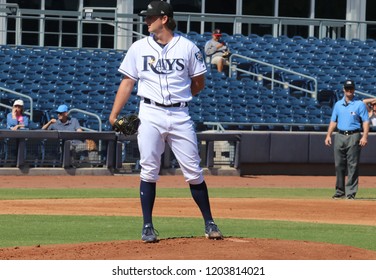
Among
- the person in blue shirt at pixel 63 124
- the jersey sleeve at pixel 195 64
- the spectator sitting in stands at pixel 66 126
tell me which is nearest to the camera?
the jersey sleeve at pixel 195 64

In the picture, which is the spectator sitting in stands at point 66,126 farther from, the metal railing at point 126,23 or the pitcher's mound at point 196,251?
the pitcher's mound at point 196,251

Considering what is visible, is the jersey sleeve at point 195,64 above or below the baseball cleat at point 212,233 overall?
above

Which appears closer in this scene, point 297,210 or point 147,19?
point 147,19

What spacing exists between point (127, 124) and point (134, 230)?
302 centimetres

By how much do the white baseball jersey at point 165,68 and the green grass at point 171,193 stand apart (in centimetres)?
818

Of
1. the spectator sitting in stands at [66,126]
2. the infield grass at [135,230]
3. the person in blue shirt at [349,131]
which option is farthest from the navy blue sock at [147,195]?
the spectator sitting in stands at [66,126]

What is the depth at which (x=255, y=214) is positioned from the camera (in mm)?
15328

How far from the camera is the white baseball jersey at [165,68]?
31.4 feet

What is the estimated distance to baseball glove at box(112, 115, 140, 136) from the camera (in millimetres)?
9836

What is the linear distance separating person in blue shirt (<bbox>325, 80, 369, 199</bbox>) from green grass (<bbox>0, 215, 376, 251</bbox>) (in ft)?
13.0

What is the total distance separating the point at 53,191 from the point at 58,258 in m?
10.5
